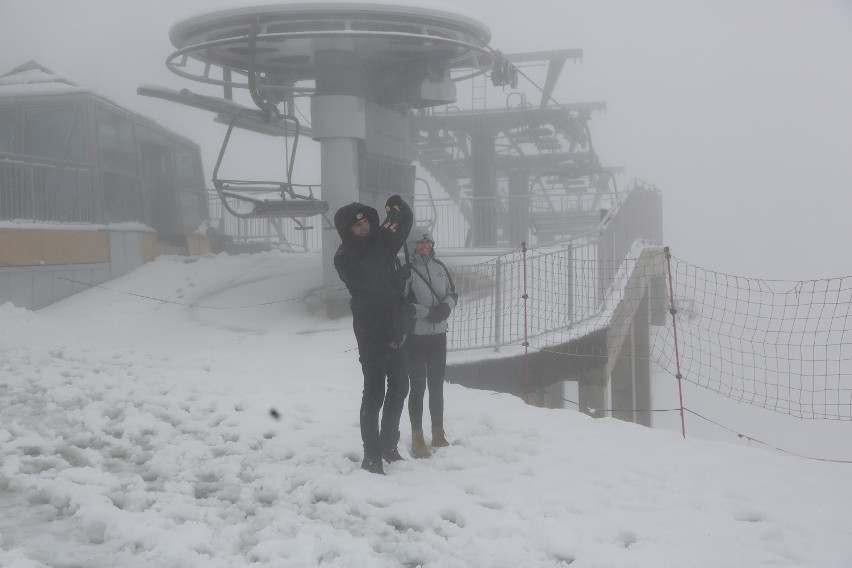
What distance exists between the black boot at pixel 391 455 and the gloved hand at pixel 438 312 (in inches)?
37.4

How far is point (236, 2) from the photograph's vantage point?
11.4 m

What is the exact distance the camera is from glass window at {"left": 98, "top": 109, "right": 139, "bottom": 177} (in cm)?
1598

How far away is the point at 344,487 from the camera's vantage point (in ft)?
16.2

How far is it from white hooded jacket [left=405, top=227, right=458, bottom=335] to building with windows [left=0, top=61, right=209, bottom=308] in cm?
993

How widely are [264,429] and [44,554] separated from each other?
2792 millimetres

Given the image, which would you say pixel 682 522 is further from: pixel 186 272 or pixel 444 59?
pixel 186 272

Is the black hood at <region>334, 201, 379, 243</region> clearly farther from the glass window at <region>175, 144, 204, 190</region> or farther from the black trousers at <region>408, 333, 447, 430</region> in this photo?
the glass window at <region>175, 144, 204, 190</region>

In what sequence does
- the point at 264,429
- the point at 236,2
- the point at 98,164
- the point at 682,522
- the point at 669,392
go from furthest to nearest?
the point at 669,392
the point at 98,164
the point at 236,2
the point at 264,429
the point at 682,522

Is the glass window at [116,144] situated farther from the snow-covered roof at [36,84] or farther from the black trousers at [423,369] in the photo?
the black trousers at [423,369]

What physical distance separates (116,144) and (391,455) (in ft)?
43.2

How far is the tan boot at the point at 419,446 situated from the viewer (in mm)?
5734

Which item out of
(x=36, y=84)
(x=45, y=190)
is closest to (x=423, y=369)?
(x=45, y=190)

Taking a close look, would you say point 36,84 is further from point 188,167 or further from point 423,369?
point 423,369

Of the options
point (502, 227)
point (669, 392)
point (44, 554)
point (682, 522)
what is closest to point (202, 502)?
point (44, 554)
